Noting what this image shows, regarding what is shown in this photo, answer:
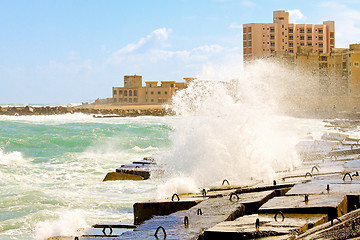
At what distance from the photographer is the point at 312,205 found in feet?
14.9

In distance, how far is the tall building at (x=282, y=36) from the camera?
7206 centimetres

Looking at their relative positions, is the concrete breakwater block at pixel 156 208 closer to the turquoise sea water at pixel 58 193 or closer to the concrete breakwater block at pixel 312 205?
the turquoise sea water at pixel 58 193

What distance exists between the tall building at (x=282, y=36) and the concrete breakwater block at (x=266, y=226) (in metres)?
67.4

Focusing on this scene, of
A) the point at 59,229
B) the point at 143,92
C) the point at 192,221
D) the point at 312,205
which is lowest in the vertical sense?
the point at 59,229

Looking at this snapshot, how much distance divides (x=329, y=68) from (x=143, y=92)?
3079cm

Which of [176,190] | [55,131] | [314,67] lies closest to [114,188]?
[176,190]

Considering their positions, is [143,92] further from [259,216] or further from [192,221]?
[259,216]

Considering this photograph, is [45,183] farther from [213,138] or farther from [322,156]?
[322,156]

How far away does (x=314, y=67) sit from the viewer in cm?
6328

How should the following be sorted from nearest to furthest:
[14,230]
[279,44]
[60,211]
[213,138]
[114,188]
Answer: [14,230]
[60,211]
[114,188]
[213,138]
[279,44]

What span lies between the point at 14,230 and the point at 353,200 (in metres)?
4.30

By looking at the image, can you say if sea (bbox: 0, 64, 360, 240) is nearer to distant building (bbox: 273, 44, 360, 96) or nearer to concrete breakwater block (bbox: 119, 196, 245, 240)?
concrete breakwater block (bbox: 119, 196, 245, 240)

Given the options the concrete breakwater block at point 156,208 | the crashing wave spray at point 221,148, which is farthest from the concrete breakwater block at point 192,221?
the crashing wave spray at point 221,148

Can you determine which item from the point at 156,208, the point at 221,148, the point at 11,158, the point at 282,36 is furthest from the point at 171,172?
the point at 282,36
